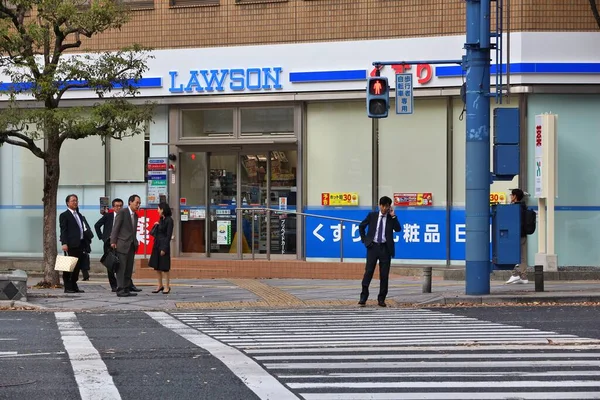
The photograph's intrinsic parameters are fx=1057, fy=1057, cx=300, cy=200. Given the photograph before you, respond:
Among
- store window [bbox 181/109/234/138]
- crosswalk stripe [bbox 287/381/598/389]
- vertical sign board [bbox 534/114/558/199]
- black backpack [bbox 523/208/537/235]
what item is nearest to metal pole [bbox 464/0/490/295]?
black backpack [bbox 523/208/537/235]

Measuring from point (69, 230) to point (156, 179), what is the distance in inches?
247

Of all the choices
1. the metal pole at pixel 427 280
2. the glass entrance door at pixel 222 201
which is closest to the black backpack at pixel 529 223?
the metal pole at pixel 427 280

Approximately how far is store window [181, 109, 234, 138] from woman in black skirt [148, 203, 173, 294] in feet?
20.4

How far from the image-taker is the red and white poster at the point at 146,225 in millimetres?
26047

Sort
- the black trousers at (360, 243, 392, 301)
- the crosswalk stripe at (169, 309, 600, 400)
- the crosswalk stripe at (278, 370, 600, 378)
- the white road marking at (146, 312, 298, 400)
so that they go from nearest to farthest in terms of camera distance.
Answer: the white road marking at (146, 312, 298, 400)
the crosswalk stripe at (169, 309, 600, 400)
the crosswalk stripe at (278, 370, 600, 378)
the black trousers at (360, 243, 392, 301)

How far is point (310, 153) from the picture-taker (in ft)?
82.9

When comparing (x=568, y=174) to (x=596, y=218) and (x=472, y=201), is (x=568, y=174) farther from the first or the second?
(x=472, y=201)

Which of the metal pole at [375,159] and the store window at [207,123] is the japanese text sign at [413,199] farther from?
the store window at [207,123]

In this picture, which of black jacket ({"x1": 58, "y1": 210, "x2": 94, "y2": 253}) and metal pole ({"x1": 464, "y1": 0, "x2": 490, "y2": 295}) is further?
black jacket ({"x1": 58, "y1": 210, "x2": 94, "y2": 253})

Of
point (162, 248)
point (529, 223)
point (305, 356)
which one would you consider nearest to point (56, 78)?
point (162, 248)

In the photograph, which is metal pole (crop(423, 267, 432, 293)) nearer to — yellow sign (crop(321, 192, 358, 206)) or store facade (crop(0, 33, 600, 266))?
store facade (crop(0, 33, 600, 266))

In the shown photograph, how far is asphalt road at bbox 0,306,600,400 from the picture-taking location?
8906mm

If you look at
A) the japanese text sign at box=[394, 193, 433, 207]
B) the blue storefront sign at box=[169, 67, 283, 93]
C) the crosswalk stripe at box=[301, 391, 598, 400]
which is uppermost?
the blue storefront sign at box=[169, 67, 283, 93]

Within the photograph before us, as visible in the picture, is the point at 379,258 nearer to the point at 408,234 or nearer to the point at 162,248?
the point at 162,248
